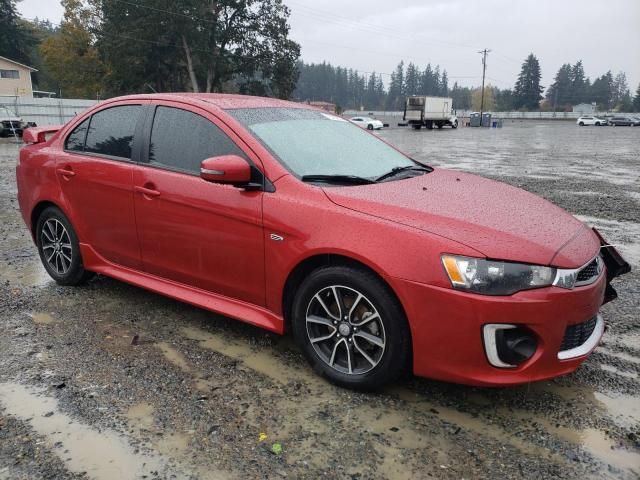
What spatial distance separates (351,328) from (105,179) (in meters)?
2.28

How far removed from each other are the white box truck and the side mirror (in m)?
48.5

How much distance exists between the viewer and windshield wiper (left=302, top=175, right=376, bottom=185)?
3.27m

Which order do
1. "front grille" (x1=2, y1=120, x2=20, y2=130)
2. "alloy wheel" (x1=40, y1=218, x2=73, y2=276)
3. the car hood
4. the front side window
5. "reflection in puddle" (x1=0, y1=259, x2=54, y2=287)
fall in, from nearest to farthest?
1. the car hood
2. "alloy wheel" (x1=40, y1=218, x2=73, y2=276)
3. "reflection in puddle" (x1=0, y1=259, x2=54, y2=287)
4. "front grille" (x1=2, y1=120, x2=20, y2=130)
5. the front side window

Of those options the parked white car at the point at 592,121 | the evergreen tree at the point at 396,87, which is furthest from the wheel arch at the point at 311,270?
the evergreen tree at the point at 396,87

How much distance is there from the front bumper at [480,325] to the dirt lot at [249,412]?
296 mm

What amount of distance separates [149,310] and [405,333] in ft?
7.57

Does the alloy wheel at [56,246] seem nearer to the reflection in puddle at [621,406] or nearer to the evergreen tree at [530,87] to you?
the reflection in puddle at [621,406]

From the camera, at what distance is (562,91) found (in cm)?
13188

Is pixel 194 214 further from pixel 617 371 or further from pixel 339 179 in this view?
pixel 617 371

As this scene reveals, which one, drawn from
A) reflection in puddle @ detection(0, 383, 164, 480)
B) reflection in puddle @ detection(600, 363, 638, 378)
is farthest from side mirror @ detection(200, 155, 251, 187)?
reflection in puddle @ detection(600, 363, 638, 378)

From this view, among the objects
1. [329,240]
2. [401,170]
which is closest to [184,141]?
[329,240]

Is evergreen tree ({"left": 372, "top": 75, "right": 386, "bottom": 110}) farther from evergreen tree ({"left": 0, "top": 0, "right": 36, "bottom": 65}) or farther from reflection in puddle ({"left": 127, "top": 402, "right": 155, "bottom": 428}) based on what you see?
reflection in puddle ({"left": 127, "top": 402, "right": 155, "bottom": 428})

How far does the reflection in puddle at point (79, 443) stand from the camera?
242cm

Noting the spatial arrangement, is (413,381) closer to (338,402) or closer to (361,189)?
(338,402)
